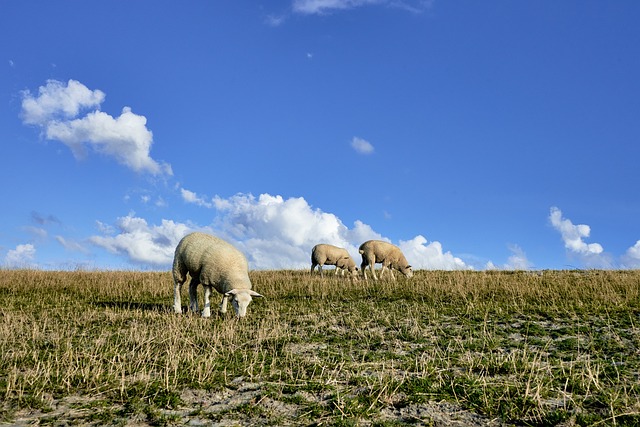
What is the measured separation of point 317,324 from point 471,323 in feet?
12.8

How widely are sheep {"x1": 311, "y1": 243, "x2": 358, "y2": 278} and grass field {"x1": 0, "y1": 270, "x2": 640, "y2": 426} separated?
44.7ft

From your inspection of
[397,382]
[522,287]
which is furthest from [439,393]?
[522,287]

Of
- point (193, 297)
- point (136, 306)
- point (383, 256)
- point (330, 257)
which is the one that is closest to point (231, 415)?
point (193, 297)

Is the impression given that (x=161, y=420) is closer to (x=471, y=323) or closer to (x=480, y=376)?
(x=480, y=376)

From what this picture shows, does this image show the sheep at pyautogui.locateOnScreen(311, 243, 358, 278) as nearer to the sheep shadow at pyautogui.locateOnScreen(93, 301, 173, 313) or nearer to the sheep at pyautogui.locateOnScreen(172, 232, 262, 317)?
the sheep shadow at pyautogui.locateOnScreen(93, 301, 173, 313)

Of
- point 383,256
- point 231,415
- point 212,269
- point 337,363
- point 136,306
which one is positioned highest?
point 383,256

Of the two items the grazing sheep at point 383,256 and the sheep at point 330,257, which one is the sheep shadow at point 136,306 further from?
the sheep at point 330,257

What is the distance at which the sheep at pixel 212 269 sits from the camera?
12930 millimetres

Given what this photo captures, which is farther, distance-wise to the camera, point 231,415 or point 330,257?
point 330,257

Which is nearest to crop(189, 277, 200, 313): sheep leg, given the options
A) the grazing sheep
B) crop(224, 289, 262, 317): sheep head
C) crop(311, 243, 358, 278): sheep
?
crop(224, 289, 262, 317): sheep head

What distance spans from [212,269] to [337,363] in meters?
6.82

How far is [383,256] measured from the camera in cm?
2694

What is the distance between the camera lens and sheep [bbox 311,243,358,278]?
29.4 m

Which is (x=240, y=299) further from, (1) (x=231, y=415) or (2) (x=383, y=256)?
(2) (x=383, y=256)
